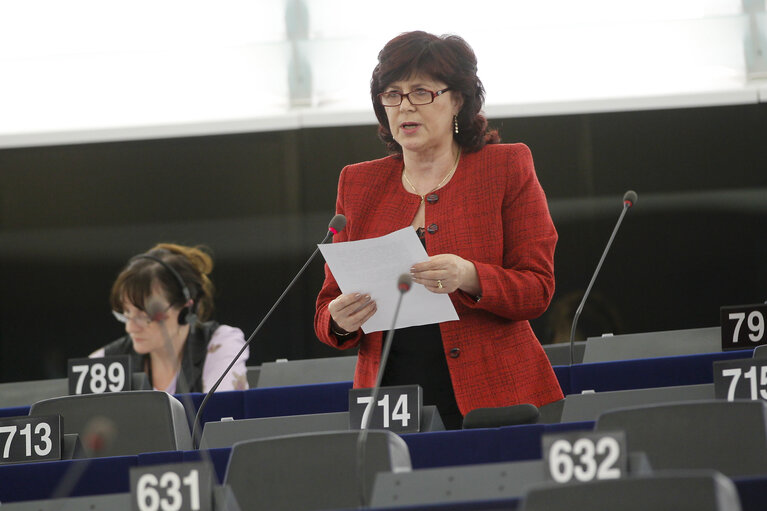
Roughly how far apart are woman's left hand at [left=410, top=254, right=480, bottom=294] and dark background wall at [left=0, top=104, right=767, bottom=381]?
3.85 meters

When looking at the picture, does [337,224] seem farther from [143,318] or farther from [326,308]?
[143,318]

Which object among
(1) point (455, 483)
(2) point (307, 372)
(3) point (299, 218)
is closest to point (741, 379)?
(1) point (455, 483)

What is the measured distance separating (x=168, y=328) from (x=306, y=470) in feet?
8.55

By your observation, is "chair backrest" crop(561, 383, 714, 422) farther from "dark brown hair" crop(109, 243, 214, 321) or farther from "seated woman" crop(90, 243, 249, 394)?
"dark brown hair" crop(109, 243, 214, 321)

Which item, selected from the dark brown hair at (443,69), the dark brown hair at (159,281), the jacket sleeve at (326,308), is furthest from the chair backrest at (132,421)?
the dark brown hair at (159,281)

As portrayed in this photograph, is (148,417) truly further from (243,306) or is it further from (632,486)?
(243,306)

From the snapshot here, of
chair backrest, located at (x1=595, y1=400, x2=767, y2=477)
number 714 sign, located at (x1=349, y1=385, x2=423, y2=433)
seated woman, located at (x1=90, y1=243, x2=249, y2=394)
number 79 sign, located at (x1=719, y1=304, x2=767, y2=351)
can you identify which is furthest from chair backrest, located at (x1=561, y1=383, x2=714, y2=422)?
seated woman, located at (x1=90, y1=243, x2=249, y2=394)

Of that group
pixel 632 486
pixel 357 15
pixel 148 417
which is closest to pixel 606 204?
pixel 357 15

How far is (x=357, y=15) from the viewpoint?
21.0 feet

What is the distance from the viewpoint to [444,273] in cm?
234

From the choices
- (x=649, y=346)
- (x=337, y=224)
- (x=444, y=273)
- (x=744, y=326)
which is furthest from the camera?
(x=649, y=346)

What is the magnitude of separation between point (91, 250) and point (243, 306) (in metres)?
0.97

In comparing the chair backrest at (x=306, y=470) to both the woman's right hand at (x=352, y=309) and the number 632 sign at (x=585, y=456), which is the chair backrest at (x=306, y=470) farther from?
the woman's right hand at (x=352, y=309)

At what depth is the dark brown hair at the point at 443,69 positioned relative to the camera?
8.50 feet
